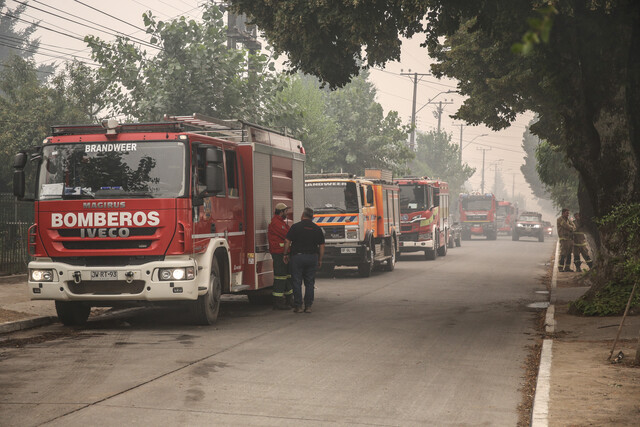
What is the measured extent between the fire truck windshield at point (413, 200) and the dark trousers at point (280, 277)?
19.1 m

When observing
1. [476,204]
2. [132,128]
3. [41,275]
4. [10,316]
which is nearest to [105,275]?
[41,275]

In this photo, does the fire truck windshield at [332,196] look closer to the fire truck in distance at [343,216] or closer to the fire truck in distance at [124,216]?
the fire truck in distance at [343,216]

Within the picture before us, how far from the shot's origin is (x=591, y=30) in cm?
1342

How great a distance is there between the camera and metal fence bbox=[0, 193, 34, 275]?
19.2 m

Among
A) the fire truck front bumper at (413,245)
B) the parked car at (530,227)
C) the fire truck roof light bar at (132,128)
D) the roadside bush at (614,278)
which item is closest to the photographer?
the fire truck roof light bar at (132,128)

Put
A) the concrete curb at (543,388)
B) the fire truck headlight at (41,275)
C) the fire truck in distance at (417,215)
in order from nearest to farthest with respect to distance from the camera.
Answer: the concrete curb at (543,388) < the fire truck headlight at (41,275) < the fire truck in distance at (417,215)

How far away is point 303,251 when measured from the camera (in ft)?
48.6

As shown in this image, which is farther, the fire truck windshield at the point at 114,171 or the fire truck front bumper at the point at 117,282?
the fire truck windshield at the point at 114,171

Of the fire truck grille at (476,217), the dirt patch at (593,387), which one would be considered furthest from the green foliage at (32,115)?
the fire truck grille at (476,217)

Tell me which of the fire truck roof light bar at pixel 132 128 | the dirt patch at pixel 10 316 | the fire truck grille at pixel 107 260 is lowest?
the dirt patch at pixel 10 316

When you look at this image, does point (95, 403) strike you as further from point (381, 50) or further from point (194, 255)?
point (381, 50)

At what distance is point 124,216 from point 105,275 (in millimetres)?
886

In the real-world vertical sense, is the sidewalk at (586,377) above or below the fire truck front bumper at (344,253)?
below

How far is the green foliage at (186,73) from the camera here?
26484 mm
